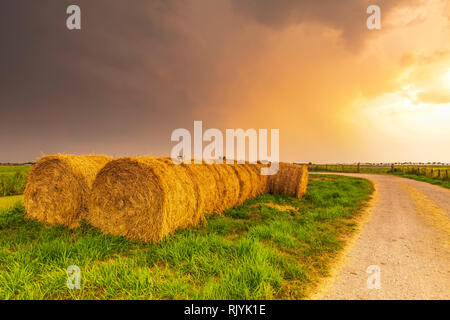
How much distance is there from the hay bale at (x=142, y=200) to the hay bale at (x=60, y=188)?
2.15 ft

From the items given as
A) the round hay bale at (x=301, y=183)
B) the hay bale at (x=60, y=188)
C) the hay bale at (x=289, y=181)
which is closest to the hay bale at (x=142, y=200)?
the hay bale at (x=60, y=188)

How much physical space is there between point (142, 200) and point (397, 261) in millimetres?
6095

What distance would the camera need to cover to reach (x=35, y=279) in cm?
366

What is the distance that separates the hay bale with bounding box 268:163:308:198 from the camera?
12.6 meters

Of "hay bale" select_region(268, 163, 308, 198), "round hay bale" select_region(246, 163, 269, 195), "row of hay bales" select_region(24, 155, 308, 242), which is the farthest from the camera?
"hay bale" select_region(268, 163, 308, 198)

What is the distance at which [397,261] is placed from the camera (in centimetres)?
450

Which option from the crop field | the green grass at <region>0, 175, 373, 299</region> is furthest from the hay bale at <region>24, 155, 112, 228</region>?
the crop field

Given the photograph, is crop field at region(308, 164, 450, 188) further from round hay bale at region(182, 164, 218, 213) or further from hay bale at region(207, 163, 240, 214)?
round hay bale at region(182, 164, 218, 213)

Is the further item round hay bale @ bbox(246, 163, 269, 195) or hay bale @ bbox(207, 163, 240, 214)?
round hay bale @ bbox(246, 163, 269, 195)

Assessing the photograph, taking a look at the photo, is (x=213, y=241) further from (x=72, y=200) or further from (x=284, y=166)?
(x=284, y=166)

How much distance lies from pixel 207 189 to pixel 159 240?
2.81 meters

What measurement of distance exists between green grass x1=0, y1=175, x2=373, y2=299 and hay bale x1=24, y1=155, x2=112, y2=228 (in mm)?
445
